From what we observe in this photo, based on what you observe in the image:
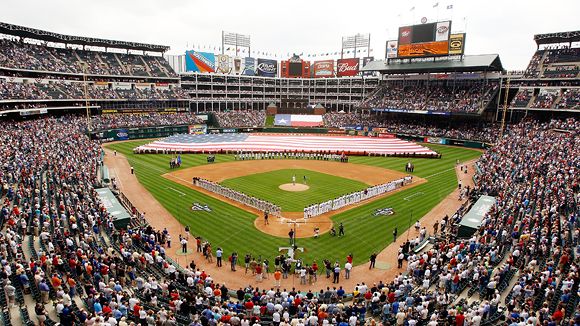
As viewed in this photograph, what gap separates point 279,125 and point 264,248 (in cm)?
6499

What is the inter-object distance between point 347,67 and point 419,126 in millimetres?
34165

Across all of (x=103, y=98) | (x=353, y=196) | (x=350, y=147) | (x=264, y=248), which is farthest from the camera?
(x=103, y=98)

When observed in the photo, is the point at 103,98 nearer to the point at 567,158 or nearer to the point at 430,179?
the point at 430,179

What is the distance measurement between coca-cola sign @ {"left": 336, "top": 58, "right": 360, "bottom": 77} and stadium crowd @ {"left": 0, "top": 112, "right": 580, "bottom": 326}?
7573 cm

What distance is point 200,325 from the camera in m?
12.7

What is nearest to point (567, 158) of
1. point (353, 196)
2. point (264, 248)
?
point (353, 196)

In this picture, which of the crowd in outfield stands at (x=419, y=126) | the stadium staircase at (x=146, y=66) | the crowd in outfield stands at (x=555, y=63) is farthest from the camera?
the stadium staircase at (x=146, y=66)

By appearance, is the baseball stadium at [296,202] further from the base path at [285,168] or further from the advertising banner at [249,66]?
the advertising banner at [249,66]

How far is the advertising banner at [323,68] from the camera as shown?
10338 cm

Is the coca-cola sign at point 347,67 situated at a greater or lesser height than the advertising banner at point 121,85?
greater

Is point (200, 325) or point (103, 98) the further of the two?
point (103, 98)

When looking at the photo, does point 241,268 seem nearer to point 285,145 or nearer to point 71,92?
point 285,145

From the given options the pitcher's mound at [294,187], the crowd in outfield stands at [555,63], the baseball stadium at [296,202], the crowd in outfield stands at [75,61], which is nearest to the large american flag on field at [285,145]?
the baseball stadium at [296,202]

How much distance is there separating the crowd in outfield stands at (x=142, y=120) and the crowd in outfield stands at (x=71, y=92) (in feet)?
12.8
